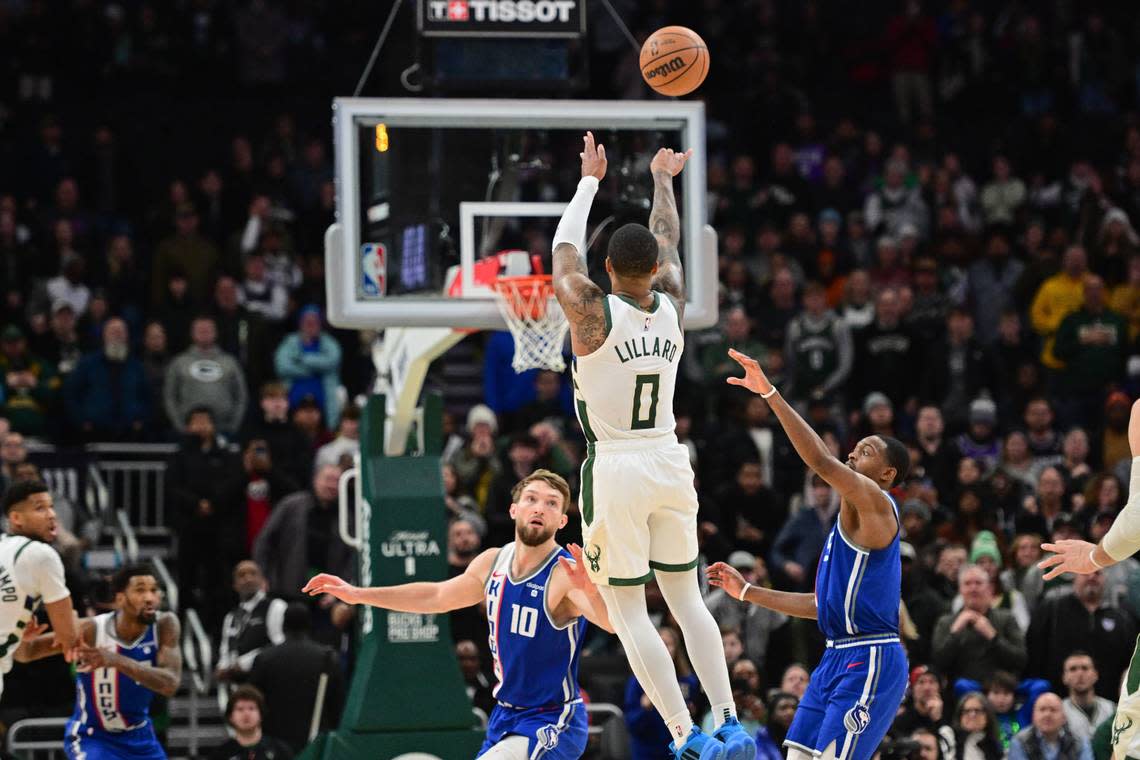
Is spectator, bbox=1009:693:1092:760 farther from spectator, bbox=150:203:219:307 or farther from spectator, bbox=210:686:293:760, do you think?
spectator, bbox=150:203:219:307

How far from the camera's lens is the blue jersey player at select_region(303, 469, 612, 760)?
10.6m

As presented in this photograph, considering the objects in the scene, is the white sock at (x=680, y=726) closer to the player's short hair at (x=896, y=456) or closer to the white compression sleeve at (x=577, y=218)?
the player's short hair at (x=896, y=456)

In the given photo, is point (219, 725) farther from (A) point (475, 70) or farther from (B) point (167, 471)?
(A) point (475, 70)

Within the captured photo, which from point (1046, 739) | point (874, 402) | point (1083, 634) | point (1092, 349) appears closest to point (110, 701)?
point (1046, 739)

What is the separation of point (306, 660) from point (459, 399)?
612 cm

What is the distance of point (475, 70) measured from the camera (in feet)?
45.7

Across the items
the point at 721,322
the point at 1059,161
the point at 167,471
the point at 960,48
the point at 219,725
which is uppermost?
the point at 960,48

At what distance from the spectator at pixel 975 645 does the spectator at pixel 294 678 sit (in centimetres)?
454

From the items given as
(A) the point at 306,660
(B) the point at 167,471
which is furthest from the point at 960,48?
(A) the point at 306,660

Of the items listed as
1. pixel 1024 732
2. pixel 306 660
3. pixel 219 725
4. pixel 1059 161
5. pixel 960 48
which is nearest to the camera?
pixel 1024 732

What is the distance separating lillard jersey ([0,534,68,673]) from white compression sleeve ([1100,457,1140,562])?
570 centimetres

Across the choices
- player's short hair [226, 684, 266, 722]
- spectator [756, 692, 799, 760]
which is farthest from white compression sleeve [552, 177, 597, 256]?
player's short hair [226, 684, 266, 722]

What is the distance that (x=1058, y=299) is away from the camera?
20469 mm

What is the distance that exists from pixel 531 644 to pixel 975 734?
4715 millimetres
